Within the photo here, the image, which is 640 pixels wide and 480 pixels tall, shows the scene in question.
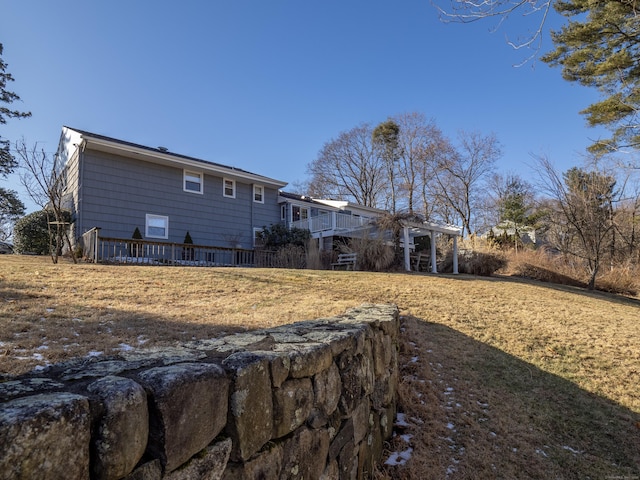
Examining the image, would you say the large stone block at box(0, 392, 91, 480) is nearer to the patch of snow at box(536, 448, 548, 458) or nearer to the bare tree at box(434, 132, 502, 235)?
the patch of snow at box(536, 448, 548, 458)

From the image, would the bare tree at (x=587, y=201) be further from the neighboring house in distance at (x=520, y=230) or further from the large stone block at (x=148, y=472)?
the large stone block at (x=148, y=472)

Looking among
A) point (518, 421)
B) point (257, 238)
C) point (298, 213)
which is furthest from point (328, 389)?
point (298, 213)

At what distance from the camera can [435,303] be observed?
7.48 m

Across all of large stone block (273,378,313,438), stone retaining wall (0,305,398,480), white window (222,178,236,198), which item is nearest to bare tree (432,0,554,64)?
stone retaining wall (0,305,398,480)

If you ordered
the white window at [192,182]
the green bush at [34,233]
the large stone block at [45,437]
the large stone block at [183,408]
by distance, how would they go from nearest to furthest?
the large stone block at [45,437], the large stone block at [183,408], the green bush at [34,233], the white window at [192,182]

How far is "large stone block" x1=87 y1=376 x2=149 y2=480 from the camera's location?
1021mm

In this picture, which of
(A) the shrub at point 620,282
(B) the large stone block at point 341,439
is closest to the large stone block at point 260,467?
(B) the large stone block at point 341,439

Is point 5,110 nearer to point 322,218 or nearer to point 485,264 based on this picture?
point 322,218

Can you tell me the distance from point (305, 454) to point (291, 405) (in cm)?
34

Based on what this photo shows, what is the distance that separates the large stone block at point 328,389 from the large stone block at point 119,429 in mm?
1127

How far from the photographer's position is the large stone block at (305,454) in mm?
1817

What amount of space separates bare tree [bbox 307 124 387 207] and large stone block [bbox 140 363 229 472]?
96.4 feet

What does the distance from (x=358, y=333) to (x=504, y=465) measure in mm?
1754

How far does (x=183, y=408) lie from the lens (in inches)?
48.8
